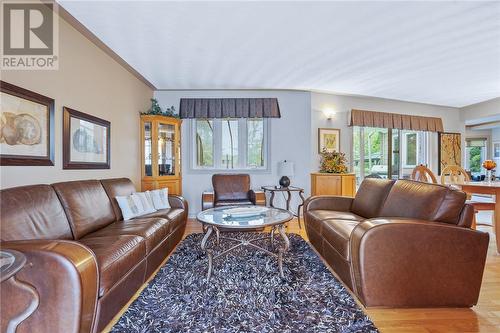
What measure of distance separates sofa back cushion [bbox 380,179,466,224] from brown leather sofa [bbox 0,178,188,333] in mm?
2320

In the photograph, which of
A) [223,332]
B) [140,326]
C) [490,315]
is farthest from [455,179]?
[140,326]

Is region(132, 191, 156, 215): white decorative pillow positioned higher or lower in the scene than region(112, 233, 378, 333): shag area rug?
higher

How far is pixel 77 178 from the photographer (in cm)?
277

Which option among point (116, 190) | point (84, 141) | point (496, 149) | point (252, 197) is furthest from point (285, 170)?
point (496, 149)

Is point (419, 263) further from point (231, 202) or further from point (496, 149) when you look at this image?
point (496, 149)

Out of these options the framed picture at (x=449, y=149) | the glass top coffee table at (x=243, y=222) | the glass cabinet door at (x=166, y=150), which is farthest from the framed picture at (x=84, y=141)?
the framed picture at (x=449, y=149)

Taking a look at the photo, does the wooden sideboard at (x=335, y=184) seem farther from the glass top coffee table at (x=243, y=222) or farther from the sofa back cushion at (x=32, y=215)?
the sofa back cushion at (x=32, y=215)

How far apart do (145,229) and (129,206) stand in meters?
0.70

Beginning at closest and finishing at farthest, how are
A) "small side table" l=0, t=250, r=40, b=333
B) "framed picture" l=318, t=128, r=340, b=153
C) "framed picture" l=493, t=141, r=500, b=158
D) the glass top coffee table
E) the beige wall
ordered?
1. "small side table" l=0, t=250, r=40, b=333
2. the beige wall
3. the glass top coffee table
4. "framed picture" l=318, t=128, r=340, b=153
5. "framed picture" l=493, t=141, r=500, b=158

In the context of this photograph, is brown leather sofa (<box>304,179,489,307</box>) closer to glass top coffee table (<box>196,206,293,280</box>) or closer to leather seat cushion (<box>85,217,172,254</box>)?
glass top coffee table (<box>196,206,293,280</box>)

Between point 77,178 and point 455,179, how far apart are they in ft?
18.8

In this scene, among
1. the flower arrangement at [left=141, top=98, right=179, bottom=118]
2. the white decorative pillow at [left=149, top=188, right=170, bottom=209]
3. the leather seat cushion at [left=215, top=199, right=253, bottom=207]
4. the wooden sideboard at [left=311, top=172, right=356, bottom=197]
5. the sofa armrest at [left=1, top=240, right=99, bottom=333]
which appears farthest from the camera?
the wooden sideboard at [left=311, top=172, right=356, bottom=197]

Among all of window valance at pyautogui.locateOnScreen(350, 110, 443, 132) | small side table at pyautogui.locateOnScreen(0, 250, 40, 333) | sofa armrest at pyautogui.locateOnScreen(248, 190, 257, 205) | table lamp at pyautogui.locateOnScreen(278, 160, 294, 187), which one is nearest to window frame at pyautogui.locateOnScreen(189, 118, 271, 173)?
table lamp at pyautogui.locateOnScreen(278, 160, 294, 187)

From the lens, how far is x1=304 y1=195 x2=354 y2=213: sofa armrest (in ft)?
10.8
